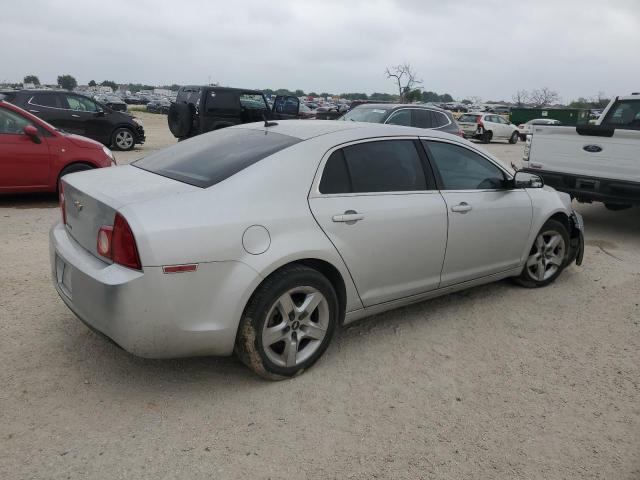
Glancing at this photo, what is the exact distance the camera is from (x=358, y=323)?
4.24 meters

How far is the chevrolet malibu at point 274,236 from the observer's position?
281 centimetres

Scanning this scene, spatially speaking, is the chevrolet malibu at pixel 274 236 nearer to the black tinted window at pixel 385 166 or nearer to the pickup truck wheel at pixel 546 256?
the black tinted window at pixel 385 166

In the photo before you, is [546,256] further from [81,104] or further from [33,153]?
[81,104]

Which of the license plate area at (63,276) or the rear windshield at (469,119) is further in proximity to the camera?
the rear windshield at (469,119)

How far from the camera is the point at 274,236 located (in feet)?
10.1

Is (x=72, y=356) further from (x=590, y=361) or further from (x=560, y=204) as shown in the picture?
(x=560, y=204)

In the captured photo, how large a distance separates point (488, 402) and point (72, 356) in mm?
2569

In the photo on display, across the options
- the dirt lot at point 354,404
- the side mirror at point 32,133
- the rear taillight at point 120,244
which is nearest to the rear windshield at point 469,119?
the side mirror at point 32,133

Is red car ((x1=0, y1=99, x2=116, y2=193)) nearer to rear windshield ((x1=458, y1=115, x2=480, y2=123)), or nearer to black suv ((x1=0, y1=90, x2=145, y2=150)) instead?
black suv ((x1=0, y1=90, x2=145, y2=150))

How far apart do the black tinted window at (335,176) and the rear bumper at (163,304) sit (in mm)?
801

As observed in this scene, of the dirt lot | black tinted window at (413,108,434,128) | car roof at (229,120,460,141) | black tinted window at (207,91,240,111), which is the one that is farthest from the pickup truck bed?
black tinted window at (207,91,240,111)

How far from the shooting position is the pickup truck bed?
6871mm

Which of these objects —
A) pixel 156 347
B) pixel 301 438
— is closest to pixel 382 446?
pixel 301 438

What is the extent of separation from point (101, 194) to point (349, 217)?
145cm
